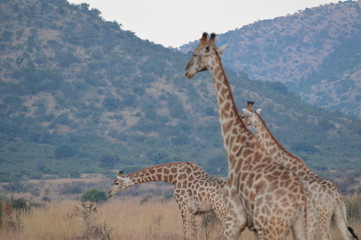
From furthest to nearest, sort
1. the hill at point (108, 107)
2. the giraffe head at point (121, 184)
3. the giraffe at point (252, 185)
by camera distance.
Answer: the hill at point (108, 107) → the giraffe head at point (121, 184) → the giraffe at point (252, 185)

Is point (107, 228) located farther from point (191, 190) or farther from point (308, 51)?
point (308, 51)

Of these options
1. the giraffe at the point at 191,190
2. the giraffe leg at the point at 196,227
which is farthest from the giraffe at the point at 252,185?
the giraffe leg at the point at 196,227

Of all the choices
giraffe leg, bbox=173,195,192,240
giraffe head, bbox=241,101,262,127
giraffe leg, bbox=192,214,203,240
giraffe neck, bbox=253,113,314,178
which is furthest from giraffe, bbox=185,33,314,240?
giraffe leg, bbox=192,214,203,240

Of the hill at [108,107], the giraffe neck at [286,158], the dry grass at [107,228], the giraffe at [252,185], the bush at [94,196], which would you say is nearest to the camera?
the giraffe at [252,185]

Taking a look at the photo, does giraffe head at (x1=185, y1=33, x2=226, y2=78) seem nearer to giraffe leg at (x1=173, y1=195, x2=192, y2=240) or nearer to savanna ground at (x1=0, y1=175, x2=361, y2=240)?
giraffe leg at (x1=173, y1=195, x2=192, y2=240)

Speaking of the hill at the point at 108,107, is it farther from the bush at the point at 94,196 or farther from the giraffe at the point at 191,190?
the giraffe at the point at 191,190

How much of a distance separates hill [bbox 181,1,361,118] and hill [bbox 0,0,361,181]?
29888 millimetres

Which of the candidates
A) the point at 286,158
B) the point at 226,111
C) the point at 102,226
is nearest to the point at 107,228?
the point at 102,226

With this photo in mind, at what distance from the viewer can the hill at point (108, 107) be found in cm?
6619

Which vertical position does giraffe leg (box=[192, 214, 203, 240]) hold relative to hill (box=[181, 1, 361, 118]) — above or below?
below

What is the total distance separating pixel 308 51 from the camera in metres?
148

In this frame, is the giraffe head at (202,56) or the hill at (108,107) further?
the hill at (108,107)

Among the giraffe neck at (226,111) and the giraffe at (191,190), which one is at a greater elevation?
the giraffe neck at (226,111)

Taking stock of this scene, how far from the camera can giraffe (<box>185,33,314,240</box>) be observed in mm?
6391
